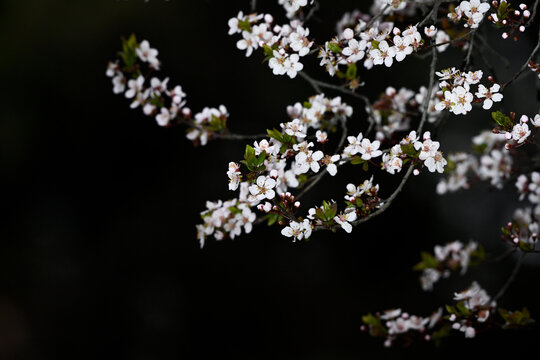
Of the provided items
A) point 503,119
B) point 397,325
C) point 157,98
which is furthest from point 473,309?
point 157,98

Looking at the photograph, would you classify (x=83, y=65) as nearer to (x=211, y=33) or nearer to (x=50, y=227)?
(x=211, y=33)

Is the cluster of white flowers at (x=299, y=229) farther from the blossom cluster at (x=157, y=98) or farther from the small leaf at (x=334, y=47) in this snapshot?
the blossom cluster at (x=157, y=98)

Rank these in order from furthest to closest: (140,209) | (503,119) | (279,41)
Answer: (140,209)
(279,41)
(503,119)

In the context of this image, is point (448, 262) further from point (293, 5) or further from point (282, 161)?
A: point (293, 5)

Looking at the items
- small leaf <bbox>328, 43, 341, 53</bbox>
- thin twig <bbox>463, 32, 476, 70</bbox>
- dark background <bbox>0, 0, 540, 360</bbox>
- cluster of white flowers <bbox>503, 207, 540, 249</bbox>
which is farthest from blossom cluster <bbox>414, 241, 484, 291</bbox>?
dark background <bbox>0, 0, 540, 360</bbox>

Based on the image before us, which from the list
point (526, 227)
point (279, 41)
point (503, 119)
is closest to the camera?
point (503, 119)

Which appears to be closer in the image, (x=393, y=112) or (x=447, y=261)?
(x=393, y=112)

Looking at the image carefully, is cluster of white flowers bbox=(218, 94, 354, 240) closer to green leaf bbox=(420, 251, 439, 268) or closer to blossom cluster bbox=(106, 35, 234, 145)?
blossom cluster bbox=(106, 35, 234, 145)
